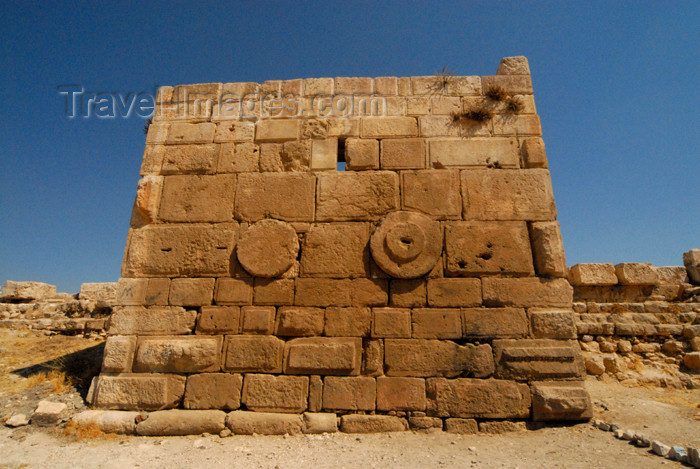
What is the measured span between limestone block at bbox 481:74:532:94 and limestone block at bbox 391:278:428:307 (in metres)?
2.73

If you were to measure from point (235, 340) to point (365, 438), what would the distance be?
1.70m

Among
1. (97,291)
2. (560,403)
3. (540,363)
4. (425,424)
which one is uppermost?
(97,291)

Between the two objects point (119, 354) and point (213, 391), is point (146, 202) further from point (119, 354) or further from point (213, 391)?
point (213, 391)

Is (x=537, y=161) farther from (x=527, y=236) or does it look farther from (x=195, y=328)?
(x=195, y=328)

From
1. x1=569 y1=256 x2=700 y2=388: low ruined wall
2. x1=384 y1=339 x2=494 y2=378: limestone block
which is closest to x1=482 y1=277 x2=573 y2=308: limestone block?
x1=384 y1=339 x2=494 y2=378: limestone block

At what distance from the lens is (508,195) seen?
14.1 feet

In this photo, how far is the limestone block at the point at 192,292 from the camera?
422cm

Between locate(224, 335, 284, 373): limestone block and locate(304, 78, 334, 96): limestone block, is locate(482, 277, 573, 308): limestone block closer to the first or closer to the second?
locate(224, 335, 284, 373): limestone block

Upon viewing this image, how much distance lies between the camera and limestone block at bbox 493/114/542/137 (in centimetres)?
454

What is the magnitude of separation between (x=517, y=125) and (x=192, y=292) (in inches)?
175

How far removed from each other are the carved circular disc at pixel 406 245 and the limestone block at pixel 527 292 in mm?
692

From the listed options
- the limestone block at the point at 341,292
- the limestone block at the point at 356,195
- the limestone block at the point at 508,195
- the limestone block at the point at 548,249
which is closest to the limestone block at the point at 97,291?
the limestone block at the point at 341,292

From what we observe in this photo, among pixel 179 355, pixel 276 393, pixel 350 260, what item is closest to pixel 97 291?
pixel 179 355

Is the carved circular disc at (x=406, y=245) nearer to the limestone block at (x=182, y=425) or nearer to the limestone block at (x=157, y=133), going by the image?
the limestone block at (x=182, y=425)
